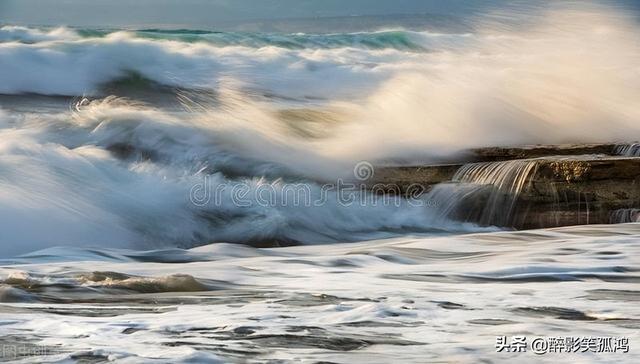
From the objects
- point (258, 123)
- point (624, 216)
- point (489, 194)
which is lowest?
point (624, 216)

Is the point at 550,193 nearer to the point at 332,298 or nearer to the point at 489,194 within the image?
the point at 489,194

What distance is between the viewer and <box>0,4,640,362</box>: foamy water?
13.6 feet

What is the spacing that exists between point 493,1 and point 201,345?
50.6 feet

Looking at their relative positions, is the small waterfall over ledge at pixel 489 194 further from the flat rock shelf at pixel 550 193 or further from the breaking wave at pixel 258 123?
the breaking wave at pixel 258 123

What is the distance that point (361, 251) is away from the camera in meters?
6.35

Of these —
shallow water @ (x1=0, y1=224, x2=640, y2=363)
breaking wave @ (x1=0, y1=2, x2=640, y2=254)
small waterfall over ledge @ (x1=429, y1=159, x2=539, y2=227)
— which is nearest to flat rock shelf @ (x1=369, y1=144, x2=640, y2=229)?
small waterfall over ledge @ (x1=429, y1=159, x2=539, y2=227)

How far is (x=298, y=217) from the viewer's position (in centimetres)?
734

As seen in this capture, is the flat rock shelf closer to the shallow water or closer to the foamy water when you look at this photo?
the foamy water

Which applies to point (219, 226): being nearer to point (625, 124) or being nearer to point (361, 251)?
point (361, 251)

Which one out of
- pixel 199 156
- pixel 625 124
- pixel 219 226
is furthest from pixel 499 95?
pixel 219 226

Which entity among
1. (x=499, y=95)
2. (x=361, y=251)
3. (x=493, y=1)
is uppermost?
(x=493, y=1)

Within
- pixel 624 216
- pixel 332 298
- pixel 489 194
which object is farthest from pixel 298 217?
pixel 332 298

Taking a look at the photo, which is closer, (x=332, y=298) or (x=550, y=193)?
(x=332, y=298)

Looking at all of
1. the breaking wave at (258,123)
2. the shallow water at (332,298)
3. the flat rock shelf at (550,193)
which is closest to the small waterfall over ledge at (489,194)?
the flat rock shelf at (550,193)
